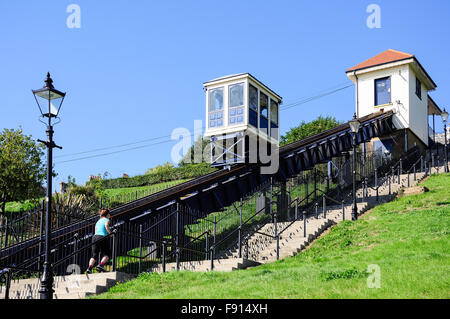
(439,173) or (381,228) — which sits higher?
(439,173)

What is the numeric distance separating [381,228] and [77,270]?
10.4 metres

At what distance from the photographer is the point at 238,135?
33.0 metres

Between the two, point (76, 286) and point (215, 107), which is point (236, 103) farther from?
point (76, 286)

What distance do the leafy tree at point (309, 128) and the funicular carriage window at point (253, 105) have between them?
24.2 meters

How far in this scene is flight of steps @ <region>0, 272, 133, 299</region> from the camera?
14273mm

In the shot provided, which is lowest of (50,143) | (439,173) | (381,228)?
(381,228)

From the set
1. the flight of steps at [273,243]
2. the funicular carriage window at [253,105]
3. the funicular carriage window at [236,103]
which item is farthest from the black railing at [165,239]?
the funicular carriage window at [236,103]

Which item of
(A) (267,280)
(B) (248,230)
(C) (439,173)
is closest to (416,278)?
(A) (267,280)

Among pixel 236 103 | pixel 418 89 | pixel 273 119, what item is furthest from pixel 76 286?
pixel 418 89

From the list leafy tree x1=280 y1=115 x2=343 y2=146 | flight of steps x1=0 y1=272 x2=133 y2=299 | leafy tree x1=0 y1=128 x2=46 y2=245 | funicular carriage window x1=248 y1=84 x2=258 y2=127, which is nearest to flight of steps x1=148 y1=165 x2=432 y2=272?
flight of steps x1=0 y1=272 x2=133 y2=299

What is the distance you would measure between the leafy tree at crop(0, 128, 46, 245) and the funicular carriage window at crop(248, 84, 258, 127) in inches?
527

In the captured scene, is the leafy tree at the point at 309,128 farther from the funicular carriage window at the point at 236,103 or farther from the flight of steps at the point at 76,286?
the flight of steps at the point at 76,286
